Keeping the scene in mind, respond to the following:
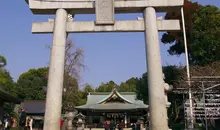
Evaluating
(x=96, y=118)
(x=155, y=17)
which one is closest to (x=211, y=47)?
(x=155, y=17)

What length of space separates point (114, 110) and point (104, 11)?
19187 millimetres

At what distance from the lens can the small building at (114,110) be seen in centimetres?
2783

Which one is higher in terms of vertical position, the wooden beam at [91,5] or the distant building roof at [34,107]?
the wooden beam at [91,5]

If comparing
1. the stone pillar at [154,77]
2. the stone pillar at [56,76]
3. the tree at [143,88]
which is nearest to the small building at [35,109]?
the tree at [143,88]

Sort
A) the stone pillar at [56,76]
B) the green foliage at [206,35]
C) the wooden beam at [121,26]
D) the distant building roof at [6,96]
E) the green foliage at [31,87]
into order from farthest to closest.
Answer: the green foliage at [31,87]
the green foliage at [206,35]
the distant building roof at [6,96]
the wooden beam at [121,26]
the stone pillar at [56,76]

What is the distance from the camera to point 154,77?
30.1ft

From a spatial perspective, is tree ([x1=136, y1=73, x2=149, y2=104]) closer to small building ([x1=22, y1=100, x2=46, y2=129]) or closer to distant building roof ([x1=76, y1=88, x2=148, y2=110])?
distant building roof ([x1=76, y1=88, x2=148, y2=110])

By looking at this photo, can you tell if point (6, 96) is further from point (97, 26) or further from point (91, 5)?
point (91, 5)

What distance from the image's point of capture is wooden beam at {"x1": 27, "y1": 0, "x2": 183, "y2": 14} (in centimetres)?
1004

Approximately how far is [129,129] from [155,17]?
1939cm

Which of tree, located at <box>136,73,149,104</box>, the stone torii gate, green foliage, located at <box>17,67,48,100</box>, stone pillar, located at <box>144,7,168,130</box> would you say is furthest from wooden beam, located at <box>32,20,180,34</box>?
green foliage, located at <box>17,67,48,100</box>

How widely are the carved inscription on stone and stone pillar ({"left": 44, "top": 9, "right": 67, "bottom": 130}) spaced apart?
1373 mm

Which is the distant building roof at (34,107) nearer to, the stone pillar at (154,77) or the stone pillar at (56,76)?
the stone pillar at (56,76)

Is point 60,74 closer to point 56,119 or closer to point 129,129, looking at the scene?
point 56,119
